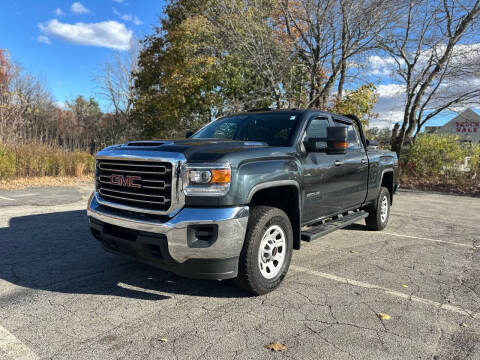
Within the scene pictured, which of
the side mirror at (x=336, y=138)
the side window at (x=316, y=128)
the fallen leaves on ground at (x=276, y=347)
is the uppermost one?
the side window at (x=316, y=128)

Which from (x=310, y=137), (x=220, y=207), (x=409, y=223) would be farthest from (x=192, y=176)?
(x=409, y=223)

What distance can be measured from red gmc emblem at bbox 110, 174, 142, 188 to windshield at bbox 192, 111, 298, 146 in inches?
60.9

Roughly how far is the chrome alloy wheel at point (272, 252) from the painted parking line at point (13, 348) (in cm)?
→ 192

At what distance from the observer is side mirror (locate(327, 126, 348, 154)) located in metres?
3.78

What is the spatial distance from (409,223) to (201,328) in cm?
597

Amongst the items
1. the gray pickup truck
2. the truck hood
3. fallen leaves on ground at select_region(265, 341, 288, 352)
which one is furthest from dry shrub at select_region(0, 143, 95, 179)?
fallen leaves on ground at select_region(265, 341, 288, 352)

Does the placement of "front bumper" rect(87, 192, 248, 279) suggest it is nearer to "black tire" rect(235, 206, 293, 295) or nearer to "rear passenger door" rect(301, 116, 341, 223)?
"black tire" rect(235, 206, 293, 295)

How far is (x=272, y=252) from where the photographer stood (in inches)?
137

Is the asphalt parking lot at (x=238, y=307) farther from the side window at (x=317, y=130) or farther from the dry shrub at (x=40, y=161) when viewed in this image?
the dry shrub at (x=40, y=161)

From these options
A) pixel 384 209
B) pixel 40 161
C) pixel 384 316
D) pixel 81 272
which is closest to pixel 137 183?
pixel 81 272

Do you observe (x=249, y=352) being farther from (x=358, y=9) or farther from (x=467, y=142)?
(x=467, y=142)

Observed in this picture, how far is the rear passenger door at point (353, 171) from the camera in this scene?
480 centimetres

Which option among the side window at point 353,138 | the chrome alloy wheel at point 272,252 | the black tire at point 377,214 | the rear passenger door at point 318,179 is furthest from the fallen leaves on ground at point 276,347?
the black tire at point 377,214

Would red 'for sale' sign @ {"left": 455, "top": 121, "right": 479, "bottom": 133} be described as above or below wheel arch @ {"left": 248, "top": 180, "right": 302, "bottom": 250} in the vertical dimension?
above
